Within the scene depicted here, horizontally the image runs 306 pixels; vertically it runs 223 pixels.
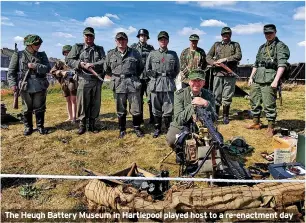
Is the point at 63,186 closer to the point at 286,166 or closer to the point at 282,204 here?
the point at 282,204

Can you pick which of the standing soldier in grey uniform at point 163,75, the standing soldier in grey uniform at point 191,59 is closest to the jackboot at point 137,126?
the standing soldier in grey uniform at point 163,75

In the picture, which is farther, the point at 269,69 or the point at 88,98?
the point at 88,98

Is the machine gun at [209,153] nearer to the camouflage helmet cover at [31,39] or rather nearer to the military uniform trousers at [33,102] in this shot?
the military uniform trousers at [33,102]

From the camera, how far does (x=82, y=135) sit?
8.94 m

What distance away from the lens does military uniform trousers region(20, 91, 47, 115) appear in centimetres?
870

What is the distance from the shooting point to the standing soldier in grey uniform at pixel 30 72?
27.8 feet

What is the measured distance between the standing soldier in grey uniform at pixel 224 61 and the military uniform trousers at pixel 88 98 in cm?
365

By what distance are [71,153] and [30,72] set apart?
2.72 meters

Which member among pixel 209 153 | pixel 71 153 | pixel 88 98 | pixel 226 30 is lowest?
pixel 71 153

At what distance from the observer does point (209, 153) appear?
471 centimetres

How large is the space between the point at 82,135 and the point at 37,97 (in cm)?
166

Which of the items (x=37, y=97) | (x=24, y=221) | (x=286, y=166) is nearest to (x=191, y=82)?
(x=286, y=166)

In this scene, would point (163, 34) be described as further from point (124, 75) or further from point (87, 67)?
point (87, 67)

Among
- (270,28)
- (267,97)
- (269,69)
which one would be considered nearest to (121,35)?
(270,28)
